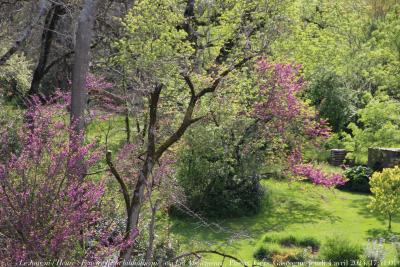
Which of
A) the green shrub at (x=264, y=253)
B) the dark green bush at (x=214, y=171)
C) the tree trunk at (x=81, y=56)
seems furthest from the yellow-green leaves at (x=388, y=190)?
the tree trunk at (x=81, y=56)

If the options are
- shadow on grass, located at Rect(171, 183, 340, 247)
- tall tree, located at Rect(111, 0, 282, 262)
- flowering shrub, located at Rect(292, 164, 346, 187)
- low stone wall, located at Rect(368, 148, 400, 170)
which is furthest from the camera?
low stone wall, located at Rect(368, 148, 400, 170)

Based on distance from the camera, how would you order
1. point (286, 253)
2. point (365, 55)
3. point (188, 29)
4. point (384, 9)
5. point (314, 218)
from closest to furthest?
1. point (286, 253)
2. point (314, 218)
3. point (188, 29)
4. point (365, 55)
5. point (384, 9)

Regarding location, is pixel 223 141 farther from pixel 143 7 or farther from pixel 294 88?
pixel 143 7

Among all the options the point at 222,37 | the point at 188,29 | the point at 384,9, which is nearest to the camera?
the point at 222,37

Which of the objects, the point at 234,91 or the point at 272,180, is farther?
the point at 272,180

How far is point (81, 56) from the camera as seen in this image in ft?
34.4

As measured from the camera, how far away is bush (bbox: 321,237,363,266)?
35.4 ft

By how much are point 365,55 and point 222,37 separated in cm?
1134

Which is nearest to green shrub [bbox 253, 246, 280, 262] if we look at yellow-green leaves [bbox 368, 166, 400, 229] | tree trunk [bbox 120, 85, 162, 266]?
yellow-green leaves [bbox 368, 166, 400, 229]

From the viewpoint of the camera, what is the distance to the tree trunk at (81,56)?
10391 mm

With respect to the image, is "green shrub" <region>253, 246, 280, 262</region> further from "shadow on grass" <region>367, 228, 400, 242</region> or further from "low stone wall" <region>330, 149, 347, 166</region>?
"low stone wall" <region>330, 149, 347, 166</region>

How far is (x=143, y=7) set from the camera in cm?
1650

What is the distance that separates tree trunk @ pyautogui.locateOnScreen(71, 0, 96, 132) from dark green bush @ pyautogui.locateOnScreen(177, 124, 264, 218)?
4655 millimetres

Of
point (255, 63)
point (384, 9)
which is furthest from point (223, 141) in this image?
point (384, 9)
